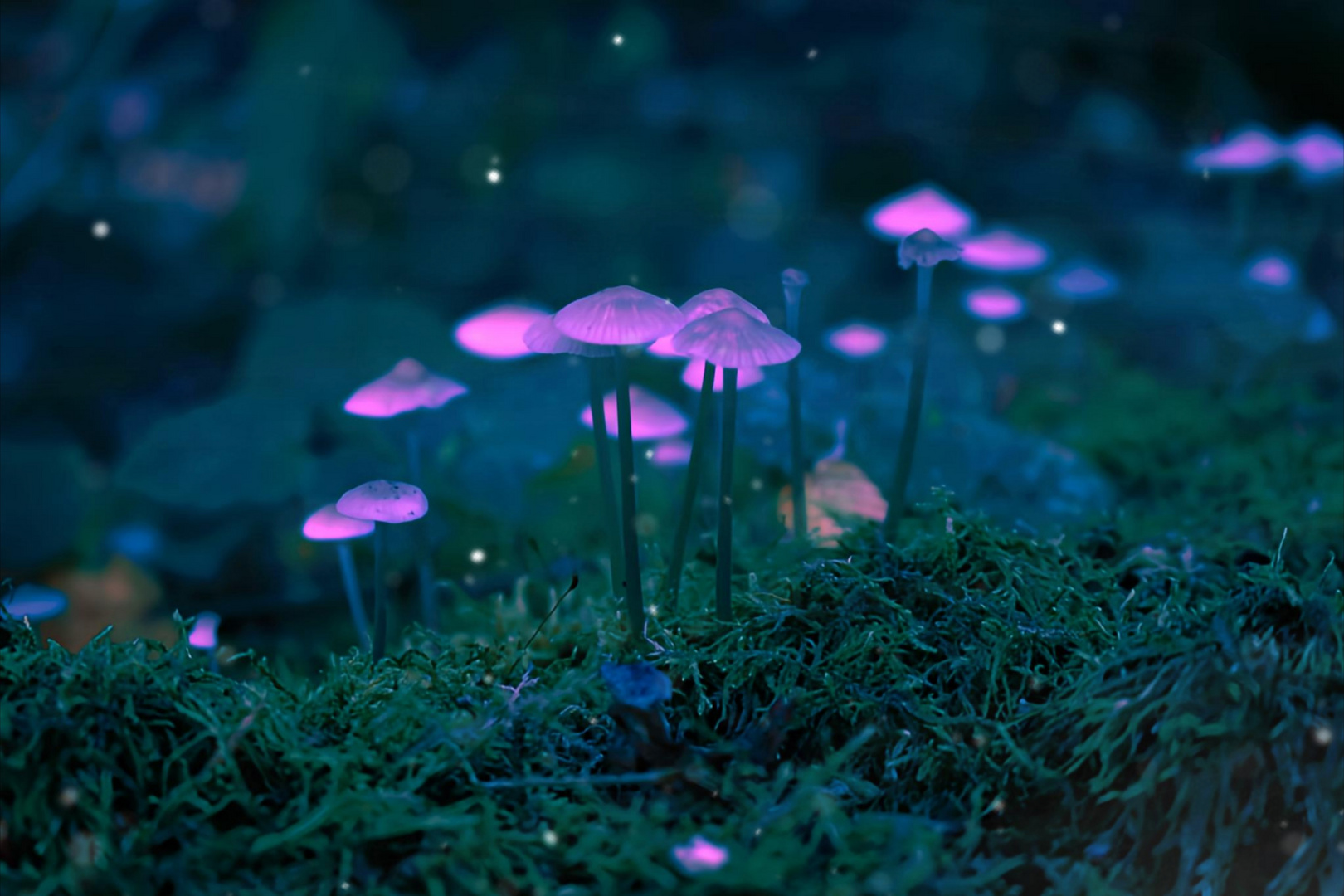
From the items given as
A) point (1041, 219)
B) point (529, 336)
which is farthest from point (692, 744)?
point (1041, 219)

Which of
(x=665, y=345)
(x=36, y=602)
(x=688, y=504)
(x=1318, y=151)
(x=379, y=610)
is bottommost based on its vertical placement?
(x=36, y=602)

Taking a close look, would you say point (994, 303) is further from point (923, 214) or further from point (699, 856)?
point (699, 856)

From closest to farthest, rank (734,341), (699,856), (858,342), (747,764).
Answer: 1. (699,856)
2. (747,764)
3. (734,341)
4. (858,342)

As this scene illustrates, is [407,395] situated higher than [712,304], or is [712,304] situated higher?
[712,304]

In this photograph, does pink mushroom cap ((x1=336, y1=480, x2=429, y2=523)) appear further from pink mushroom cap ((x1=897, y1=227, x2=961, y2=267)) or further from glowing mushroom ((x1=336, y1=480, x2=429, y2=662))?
pink mushroom cap ((x1=897, y1=227, x2=961, y2=267))

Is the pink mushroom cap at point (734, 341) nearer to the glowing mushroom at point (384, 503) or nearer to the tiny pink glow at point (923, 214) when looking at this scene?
the glowing mushroom at point (384, 503)

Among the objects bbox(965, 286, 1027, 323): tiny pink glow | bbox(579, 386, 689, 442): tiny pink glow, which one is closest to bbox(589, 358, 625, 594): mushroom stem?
bbox(579, 386, 689, 442): tiny pink glow

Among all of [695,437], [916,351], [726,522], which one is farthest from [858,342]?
[726,522]
